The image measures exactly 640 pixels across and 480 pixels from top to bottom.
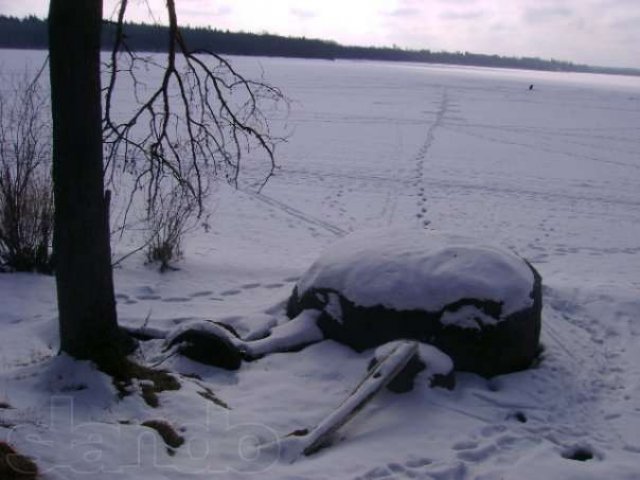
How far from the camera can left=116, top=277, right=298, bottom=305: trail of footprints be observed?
262 inches

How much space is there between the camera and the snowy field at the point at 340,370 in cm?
359

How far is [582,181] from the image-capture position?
14984 millimetres

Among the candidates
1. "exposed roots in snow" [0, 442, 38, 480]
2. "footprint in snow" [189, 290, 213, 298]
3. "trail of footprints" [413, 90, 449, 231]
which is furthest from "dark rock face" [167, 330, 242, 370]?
"trail of footprints" [413, 90, 449, 231]

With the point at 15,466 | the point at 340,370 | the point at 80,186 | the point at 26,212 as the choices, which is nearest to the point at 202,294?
the point at 26,212

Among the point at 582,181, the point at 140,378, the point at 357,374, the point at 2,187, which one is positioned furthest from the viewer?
the point at 582,181

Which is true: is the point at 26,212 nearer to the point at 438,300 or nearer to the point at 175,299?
the point at 175,299

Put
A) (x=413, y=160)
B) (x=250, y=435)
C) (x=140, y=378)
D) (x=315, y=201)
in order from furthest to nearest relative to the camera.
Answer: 1. (x=413, y=160)
2. (x=315, y=201)
3. (x=140, y=378)
4. (x=250, y=435)

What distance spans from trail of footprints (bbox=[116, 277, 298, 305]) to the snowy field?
0.08ft

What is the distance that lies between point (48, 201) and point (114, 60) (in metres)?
3.11

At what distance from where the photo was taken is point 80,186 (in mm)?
3936

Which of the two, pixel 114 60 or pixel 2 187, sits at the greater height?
pixel 114 60

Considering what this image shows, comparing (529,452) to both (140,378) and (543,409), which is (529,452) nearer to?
(543,409)

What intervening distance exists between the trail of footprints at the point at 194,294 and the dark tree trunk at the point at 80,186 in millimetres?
2271

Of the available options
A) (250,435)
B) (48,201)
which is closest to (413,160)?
(48,201)
